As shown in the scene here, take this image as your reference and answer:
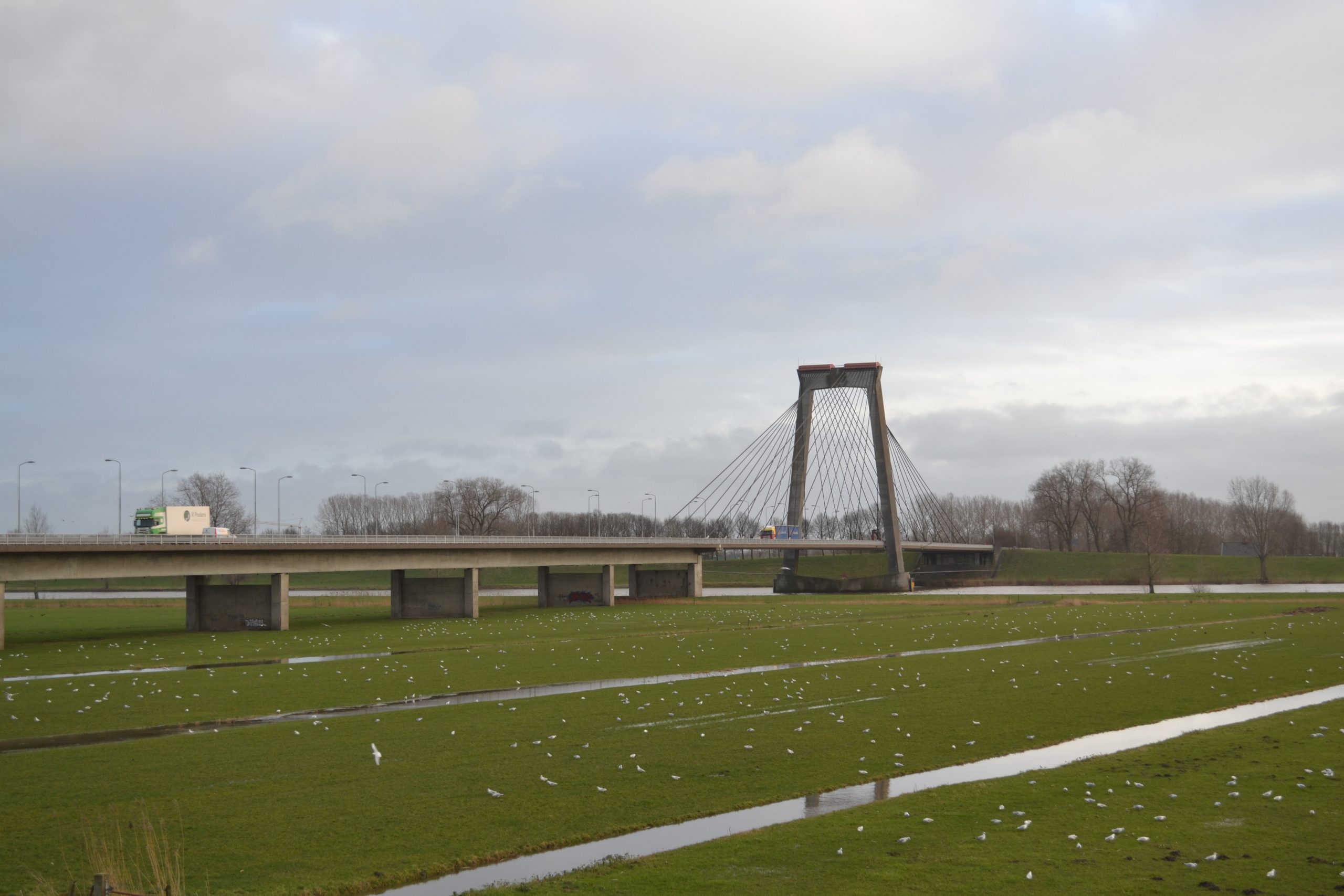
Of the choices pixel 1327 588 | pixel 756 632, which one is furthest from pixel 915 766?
pixel 1327 588

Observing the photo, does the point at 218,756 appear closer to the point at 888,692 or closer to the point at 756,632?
the point at 888,692

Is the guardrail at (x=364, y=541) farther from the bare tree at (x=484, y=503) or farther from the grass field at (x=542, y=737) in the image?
the bare tree at (x=484, y=503)

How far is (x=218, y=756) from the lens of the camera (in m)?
19.2

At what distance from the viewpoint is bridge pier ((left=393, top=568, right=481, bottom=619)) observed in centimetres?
6938

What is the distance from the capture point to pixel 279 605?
191 feet

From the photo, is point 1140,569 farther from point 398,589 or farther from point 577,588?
point 398,589

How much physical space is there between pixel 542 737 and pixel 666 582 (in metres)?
73.8

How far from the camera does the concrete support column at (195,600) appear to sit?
58.8 m

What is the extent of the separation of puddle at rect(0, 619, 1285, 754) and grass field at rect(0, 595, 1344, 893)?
629 millimetres

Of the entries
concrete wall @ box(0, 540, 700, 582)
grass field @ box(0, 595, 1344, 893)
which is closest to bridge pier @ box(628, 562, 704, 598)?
concrete wall @ box(0, 540, 700, 582)

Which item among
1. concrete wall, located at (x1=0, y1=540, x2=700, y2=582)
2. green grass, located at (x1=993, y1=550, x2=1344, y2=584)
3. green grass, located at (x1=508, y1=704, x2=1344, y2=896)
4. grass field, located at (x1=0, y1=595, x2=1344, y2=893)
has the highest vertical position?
concrete wall, located at (x1=0, y1=540, x2=700, y2=582)

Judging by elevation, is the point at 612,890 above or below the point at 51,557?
below

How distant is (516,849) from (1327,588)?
342ft

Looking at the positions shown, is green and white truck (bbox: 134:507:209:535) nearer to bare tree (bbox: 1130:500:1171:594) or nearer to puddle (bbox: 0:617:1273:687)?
puddle (bbox: 0:617:1273:687)
